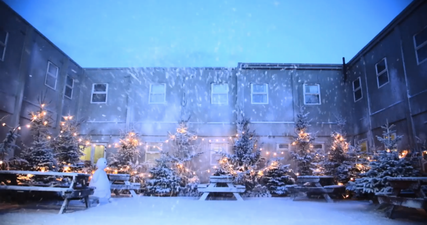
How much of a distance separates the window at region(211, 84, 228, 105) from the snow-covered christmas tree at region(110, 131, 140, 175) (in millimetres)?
4517

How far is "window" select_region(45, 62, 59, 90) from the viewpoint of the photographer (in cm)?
1170

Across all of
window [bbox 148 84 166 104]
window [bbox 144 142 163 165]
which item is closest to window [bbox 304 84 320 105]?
window [bbox 148 84 166 104]

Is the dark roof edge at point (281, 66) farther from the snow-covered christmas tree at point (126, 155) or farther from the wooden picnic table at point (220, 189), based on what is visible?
the wooden picnic table at point (220, 189)

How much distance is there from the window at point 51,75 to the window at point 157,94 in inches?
179

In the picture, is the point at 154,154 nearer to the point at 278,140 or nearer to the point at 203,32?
the point at 278,140

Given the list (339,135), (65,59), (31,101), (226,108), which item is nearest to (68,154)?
(31,101)

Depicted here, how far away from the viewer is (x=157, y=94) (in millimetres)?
13773

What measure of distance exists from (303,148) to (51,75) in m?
12.6

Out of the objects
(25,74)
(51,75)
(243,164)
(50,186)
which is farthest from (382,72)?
(51,75)

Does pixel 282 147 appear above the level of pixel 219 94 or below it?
below

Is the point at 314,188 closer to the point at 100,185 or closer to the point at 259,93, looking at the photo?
the point at 100,185

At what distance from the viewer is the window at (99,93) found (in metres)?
13.9

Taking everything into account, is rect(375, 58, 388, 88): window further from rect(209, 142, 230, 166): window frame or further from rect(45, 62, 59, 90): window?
rect(45, 62, 59, 90): window

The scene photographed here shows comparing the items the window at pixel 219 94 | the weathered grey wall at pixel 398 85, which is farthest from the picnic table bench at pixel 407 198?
the window at pixel 219 94
